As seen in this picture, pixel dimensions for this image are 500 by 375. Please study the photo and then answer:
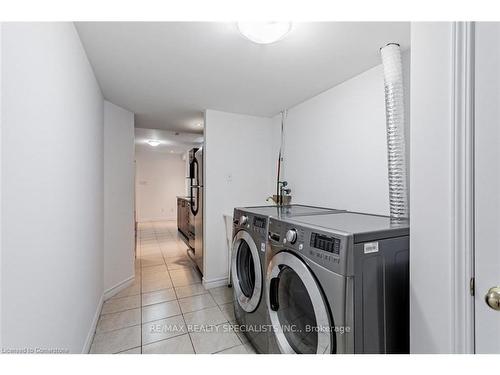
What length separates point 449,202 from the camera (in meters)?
0.79

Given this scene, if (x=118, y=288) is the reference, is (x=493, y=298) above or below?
above

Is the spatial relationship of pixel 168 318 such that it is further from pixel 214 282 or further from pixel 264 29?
pixel 264 29

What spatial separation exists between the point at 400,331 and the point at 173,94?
103 inches

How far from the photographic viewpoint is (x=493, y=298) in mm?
711

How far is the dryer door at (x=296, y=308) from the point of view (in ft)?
3.49

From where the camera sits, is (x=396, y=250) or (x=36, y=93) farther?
(x=396, y=250)

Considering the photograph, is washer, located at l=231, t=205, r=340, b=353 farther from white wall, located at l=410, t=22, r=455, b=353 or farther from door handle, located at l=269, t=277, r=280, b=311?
white wall, located at l=410, t=22, r=455, b=353

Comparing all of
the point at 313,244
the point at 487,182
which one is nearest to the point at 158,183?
the point at 313,244

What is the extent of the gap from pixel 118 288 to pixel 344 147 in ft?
9.79

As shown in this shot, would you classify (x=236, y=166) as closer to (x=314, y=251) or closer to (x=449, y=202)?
(x=314, y=251)

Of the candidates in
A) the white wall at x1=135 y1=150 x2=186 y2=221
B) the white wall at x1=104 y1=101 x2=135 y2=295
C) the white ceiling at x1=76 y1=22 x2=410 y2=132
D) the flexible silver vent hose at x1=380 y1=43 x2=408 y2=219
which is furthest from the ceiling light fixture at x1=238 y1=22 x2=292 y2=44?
the white wall at x1=135 y1=150 x2=186 y2=221
